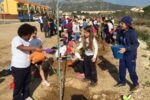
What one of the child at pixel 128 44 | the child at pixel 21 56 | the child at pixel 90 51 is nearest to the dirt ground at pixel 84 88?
the child at pixel 90 51

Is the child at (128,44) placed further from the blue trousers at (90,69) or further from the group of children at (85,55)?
the blue trousers at (90,69)

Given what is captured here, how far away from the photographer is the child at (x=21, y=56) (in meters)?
6.77

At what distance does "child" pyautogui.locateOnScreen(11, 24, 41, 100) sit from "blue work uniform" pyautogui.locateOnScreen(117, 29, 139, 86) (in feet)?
7.81

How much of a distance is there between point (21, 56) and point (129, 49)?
2.72 m

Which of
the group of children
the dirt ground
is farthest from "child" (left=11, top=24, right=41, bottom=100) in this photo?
the dirt ground

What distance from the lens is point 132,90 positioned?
8398 millimetres

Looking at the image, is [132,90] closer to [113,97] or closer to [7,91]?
[113,97]

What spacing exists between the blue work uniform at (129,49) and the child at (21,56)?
7.81 ft

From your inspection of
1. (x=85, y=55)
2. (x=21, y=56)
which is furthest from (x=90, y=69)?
(x=21, y=56)

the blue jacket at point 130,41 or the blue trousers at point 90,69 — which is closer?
the blue jacket at point 130,41

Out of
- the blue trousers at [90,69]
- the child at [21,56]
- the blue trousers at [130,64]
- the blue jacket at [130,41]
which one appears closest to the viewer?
the child at [21,56]

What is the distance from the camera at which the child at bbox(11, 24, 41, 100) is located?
6766 mm

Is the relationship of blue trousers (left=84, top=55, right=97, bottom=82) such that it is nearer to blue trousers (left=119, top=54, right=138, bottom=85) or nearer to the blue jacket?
blue trousers (left=119, top=54, right=138, bottom=85)

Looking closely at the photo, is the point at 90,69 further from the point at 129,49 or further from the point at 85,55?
the point at 129,49
